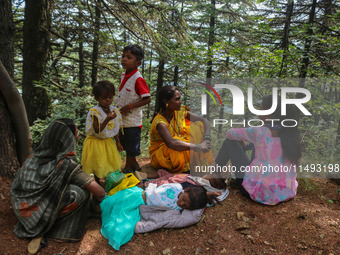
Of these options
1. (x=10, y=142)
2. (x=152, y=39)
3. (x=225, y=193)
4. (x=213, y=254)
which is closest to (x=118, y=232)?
(x=213, y=254)

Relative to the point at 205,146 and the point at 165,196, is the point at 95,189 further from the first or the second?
the point at 205,146

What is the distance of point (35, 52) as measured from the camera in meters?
4.04

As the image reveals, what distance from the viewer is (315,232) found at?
7.33ft

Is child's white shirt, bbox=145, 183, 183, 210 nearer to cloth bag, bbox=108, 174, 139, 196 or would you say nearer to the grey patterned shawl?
cloth bag, bbox=108, 174, 139, 196

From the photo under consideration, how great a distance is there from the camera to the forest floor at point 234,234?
209 centimetres

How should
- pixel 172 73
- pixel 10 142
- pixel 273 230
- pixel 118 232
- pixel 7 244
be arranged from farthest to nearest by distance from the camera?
pixel 172 73, pixel 10 142, pixel 273 230, pixel 118 232, pixel 7 244

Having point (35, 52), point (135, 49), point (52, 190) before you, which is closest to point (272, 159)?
point (135, 49)

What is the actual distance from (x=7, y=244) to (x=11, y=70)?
2413 millimetres

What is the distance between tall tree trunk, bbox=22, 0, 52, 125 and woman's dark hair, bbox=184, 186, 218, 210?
331 centimetres

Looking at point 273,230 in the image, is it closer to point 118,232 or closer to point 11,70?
point 118,232

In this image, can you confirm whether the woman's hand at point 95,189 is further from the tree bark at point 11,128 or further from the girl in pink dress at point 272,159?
the girl in pink dress at point 272,159

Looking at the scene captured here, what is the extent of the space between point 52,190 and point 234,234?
2006mm

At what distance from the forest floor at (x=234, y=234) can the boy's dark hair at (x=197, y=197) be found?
0.63ft

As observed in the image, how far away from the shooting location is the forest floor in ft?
6.86
